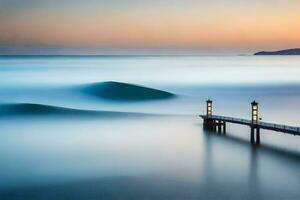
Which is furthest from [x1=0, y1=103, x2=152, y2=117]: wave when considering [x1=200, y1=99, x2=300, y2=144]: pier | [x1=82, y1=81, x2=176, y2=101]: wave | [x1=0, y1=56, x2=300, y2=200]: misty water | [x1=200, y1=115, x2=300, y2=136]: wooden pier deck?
[x1=82, y1=81, x2=176, y2=101]: wave

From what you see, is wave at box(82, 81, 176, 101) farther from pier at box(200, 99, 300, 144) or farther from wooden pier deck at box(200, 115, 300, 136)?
wooden pier deck at box(200, 115, 300, 136)

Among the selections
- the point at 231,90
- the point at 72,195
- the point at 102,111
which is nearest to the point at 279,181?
the point at 72,195

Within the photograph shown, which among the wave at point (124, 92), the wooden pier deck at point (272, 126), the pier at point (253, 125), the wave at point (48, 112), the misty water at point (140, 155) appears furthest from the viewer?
the wave at point (124, 92)

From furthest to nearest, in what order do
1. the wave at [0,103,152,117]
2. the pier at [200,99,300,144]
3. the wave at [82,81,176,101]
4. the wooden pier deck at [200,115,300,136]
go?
the wave at [82,81,176,101] → the wave at [0,103,152,117] → the pier at [200,99,300,144] → the wooden pier deck at [200,115,300,136]

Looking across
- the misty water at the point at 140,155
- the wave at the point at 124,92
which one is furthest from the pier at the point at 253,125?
the wave at the point at 124,92

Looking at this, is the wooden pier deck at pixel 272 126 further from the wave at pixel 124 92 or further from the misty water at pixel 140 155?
the wave at pixel 124 92

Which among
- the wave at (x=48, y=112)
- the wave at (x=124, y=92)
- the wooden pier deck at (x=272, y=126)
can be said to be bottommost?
the wooden pier deck at (x=272, y=126)

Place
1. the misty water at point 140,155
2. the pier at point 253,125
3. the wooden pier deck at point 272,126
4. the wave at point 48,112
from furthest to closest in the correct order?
the wave at point 48,112, the pier at point 253,125, the wooden pier deck at point 272,126, the misty water at point 140,155

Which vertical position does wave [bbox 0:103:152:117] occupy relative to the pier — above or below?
above

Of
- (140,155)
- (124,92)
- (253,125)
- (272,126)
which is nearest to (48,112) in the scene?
(140,155)

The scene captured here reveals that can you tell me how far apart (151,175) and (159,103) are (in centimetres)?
2511

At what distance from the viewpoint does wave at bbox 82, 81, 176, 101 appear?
46562mm

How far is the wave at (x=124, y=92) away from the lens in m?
46.6

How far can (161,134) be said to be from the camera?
2564cm
